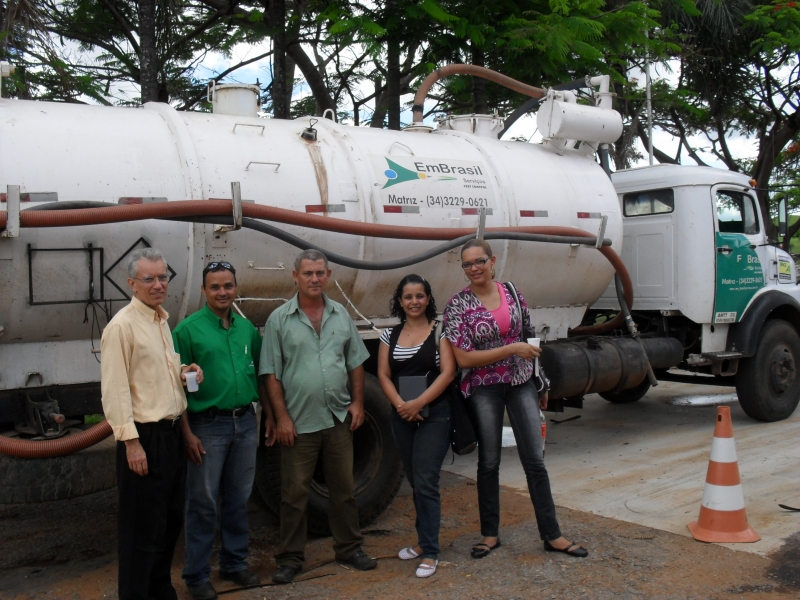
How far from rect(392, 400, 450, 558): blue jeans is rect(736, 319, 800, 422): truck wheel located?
16.4ft

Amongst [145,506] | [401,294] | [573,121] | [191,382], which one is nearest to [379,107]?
[573,121]

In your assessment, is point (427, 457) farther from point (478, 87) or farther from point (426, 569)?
point (478, 87)

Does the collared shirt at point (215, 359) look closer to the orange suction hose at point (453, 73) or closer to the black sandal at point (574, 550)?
the black sandal at point (574, 550)

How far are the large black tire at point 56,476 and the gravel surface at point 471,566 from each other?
0.53m

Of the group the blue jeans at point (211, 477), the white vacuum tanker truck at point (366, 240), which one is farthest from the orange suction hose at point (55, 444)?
the blue jeans at point (211, 477)

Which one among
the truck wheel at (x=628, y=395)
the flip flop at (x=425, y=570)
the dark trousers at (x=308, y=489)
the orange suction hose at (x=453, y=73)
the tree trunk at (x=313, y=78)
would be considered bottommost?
the flip flop at (x=425, y=570)

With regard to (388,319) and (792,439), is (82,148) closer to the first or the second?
(388,319)

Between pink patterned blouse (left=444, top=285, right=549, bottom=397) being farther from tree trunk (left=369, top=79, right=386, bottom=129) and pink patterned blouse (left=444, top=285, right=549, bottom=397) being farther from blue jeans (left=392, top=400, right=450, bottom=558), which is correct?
tree trunk (left=369, top=79, right=386, bottom=129)

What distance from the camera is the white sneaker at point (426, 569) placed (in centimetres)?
451

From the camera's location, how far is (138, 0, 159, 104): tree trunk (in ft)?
28.9

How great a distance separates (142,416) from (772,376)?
272 inches

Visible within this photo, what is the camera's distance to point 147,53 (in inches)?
348

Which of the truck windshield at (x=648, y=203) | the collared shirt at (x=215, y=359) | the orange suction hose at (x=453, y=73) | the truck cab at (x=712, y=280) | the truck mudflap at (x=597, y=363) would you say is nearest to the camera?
the collared shirt at (x=215, y=359)

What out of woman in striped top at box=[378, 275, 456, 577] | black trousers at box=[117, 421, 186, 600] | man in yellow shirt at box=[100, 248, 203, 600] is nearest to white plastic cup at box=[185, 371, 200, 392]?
man in yellow shirt at box=[100, 248, 203, 600]
